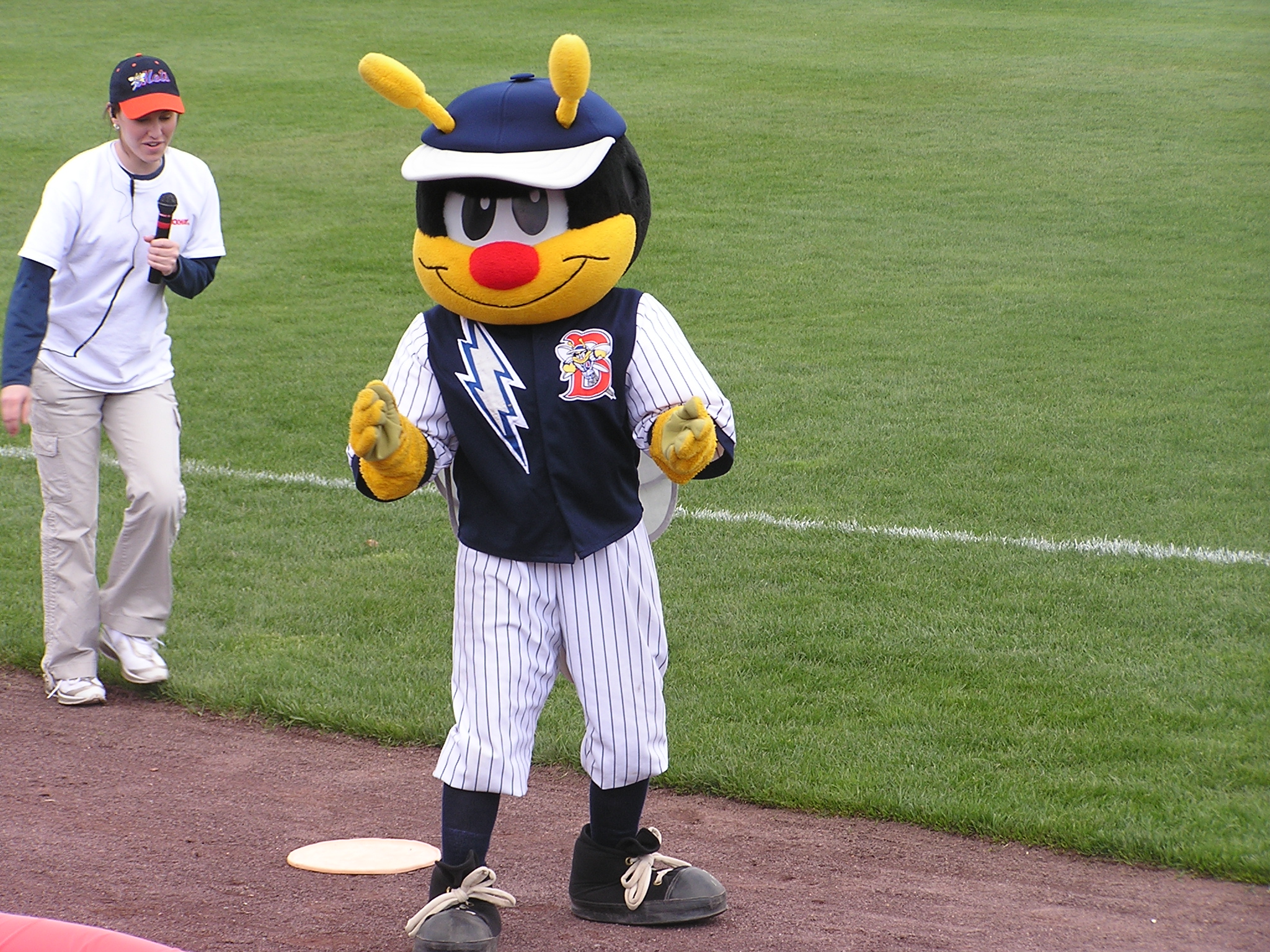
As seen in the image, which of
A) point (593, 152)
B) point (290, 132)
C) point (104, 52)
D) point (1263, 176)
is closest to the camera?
point (593, 152)

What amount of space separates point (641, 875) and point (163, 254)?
279 centimetres

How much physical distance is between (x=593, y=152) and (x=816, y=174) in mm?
13411

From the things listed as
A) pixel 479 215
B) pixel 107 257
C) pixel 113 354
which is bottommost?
pixel 113 354

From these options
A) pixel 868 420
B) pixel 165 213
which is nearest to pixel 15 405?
pixel 165 213

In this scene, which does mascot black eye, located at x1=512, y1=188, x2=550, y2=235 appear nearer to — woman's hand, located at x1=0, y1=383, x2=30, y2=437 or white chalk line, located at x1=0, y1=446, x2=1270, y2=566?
woman's hand, located at x1=0, y1=383, x2=30, y2=437

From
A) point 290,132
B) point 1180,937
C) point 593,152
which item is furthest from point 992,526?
point 290,132

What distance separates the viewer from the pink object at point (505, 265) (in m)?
3.55

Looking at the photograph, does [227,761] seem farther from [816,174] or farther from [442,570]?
[816,174]

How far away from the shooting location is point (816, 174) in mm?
16609

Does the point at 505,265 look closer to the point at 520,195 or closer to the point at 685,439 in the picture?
the point at 520,195

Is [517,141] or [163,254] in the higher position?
[517,141]

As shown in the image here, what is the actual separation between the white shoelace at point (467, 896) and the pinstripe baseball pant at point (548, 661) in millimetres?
224

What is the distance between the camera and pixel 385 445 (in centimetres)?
350

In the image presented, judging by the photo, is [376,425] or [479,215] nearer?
[376,425]
